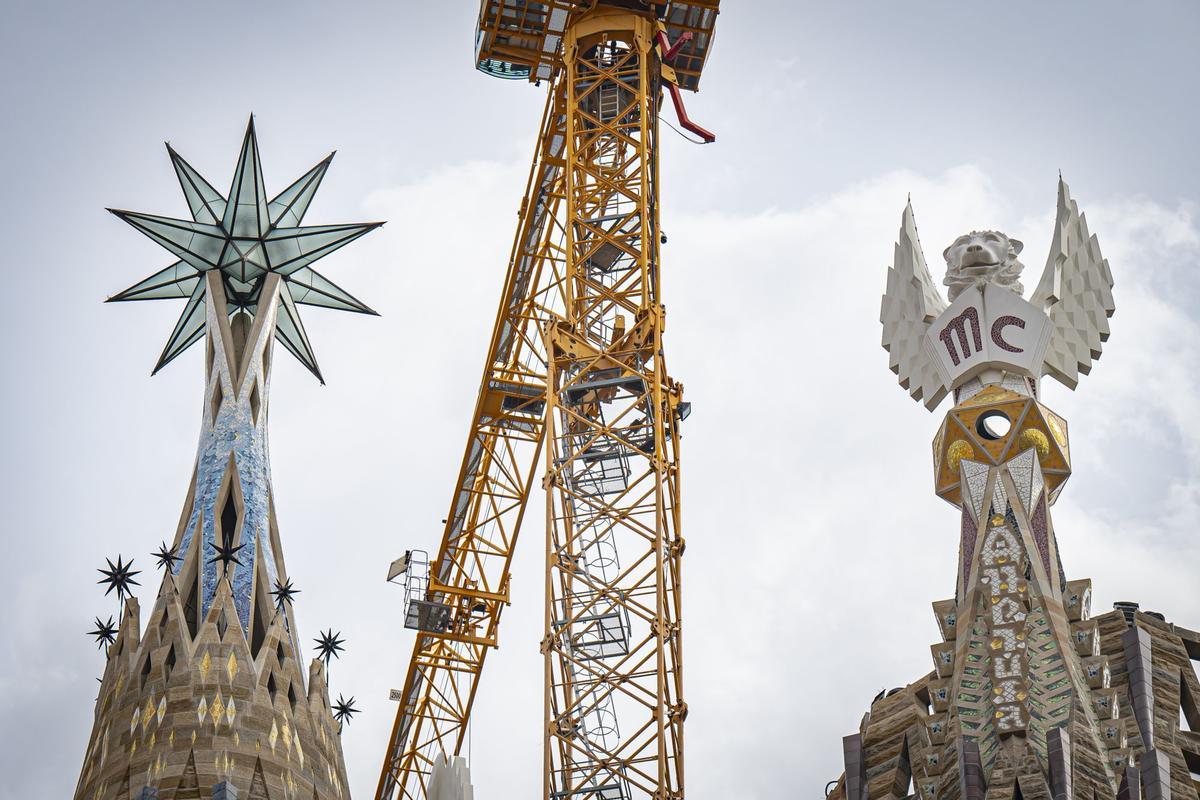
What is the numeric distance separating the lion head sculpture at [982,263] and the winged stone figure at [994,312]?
2 centimetres

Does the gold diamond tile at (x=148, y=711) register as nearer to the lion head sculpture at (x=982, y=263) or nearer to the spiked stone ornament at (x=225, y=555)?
the spiked stone ornament at (x=225, y=555)

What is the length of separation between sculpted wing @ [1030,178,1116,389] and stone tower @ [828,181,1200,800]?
33mm

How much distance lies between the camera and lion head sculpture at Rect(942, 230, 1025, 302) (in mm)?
41625

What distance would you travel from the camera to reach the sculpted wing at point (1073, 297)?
41281 millimetres

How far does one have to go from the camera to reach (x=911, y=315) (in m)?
42.7

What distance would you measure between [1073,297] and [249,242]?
14367 mm

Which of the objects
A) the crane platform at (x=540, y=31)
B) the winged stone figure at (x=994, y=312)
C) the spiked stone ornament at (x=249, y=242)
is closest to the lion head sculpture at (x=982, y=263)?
the winged stone figure at (x=994, y=312)

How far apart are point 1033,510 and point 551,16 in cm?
1451

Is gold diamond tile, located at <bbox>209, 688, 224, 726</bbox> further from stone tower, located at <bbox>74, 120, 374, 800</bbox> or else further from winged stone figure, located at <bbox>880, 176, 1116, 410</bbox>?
winged stone figure, located at <bbox>880, 176, 1116, 410</bbox>

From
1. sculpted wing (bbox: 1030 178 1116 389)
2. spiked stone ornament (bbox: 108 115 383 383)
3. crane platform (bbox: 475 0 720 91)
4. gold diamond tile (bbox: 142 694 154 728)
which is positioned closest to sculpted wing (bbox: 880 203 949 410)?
sculpted wing (bbox: 1030 178 1116 389)

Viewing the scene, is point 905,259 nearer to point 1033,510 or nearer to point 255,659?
point 1033,510

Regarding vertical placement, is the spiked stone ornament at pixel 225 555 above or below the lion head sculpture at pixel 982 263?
below

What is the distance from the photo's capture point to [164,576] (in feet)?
126

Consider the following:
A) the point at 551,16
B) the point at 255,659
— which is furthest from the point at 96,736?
the point at 551,16
